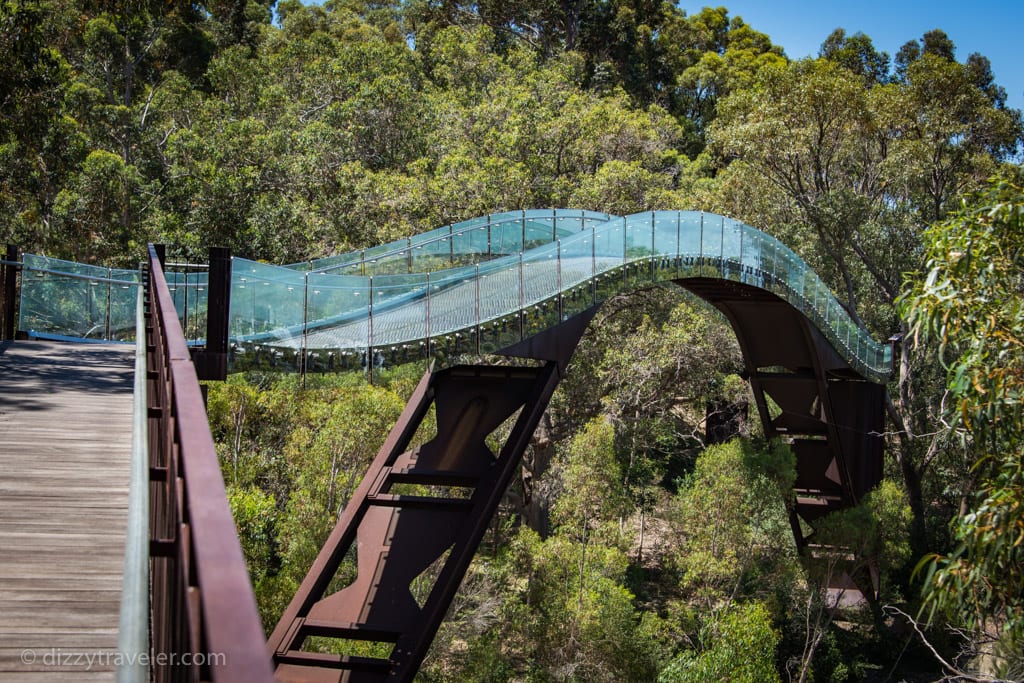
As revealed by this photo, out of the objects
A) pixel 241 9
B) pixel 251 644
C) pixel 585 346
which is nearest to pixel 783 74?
pixel 585 346

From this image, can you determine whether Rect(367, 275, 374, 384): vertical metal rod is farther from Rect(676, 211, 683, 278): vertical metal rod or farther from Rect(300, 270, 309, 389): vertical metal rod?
Rect(676, 211, 683, 278): vertical metal rod

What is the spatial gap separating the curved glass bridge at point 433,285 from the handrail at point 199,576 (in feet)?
16.0

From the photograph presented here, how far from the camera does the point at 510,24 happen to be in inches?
1457

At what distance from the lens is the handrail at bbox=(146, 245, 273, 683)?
132 cm

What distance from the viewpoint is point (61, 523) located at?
3648 mm

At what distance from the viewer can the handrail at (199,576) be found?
1315 millimetres

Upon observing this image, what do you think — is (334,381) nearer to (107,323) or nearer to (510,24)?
(107,323)

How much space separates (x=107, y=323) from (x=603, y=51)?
99.9 ft

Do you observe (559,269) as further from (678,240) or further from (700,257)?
(700,257)

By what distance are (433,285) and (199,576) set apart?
782 centimetres

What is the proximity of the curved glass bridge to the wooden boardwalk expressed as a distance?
1.65m

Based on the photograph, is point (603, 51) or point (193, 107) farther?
point (603, 51)

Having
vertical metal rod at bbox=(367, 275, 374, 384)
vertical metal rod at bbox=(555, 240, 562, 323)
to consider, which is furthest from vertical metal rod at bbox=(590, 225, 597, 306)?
vertical metal rod at bbox=(367, 275, 374, 384)

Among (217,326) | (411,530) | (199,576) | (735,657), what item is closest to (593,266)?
(411,530)
